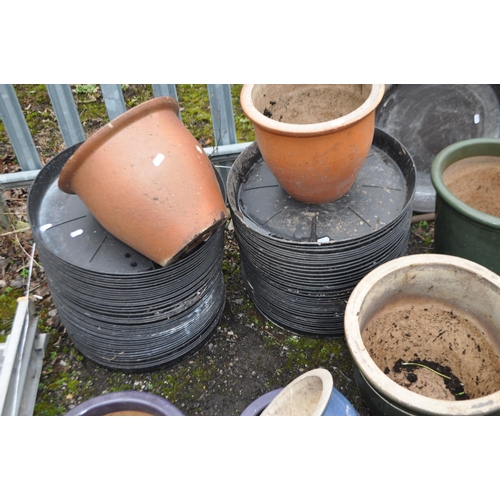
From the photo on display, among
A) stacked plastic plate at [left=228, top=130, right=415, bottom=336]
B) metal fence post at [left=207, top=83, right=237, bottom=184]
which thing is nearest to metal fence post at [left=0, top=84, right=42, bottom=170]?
metal fence post at [left=207, top=83, right=237, bottom=184]

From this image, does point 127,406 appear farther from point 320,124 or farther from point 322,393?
point 320,124

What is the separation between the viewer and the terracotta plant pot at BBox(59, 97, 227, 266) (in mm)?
2107

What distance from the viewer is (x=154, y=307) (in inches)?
97.4

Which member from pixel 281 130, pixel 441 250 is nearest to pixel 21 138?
pixel 281 130

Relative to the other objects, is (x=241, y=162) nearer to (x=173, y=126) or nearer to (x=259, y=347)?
(x=173, y=126)

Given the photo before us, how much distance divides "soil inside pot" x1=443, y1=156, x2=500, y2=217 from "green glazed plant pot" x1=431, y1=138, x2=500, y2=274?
46 millimetres

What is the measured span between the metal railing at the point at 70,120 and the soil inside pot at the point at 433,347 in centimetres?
171

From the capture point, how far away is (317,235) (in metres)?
2.54

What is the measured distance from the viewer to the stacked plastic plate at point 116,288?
7.77 feet

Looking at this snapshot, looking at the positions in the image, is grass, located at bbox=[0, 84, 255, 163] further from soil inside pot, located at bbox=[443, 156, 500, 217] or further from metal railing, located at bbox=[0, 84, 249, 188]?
soil inside pot, located at bbox=[443, 156, 500, 217]

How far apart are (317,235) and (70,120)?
1931mm

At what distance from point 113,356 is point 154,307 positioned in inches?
18.2

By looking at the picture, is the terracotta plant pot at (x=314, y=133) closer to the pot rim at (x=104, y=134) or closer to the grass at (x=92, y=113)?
the pot rim at (x=104, y=134)

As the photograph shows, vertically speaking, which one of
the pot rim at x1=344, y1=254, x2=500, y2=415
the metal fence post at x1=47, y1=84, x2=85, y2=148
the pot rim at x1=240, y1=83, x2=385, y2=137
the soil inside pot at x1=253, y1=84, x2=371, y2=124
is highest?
the pot rim at x1=240, y1=83, x2=385, y2=137
